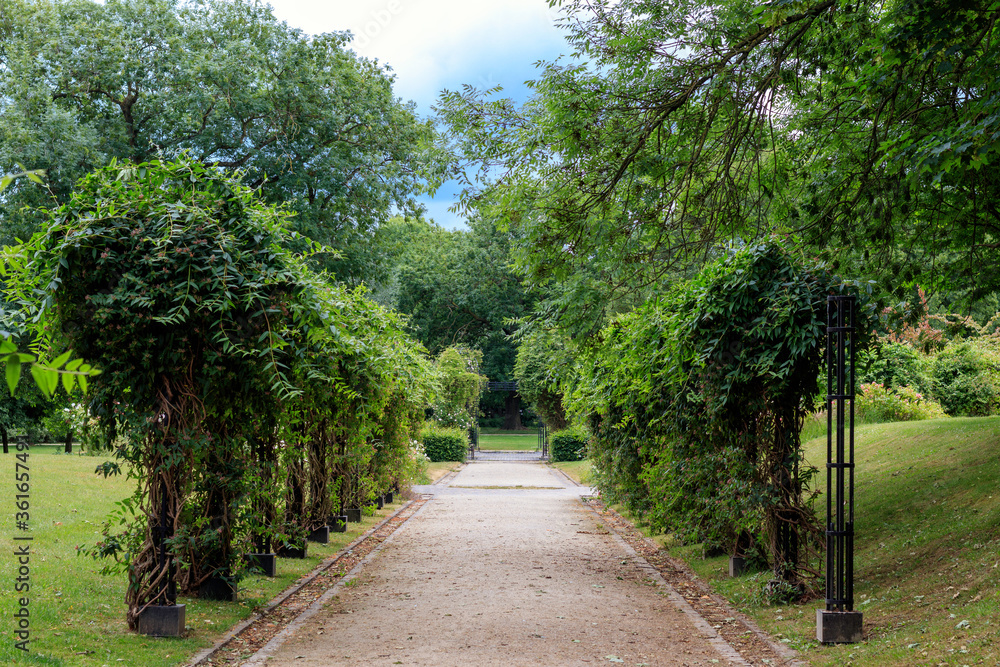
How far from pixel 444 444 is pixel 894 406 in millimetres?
18548

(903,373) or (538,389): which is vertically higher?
(903,373)

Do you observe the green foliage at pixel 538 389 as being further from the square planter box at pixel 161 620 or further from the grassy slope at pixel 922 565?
the square planter box at pixel 161 620

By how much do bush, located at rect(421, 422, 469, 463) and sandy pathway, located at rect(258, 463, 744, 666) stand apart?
19439 mm

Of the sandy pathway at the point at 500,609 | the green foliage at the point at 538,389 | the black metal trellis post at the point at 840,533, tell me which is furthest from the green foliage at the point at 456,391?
the black metal trellis post at the point at 840,533

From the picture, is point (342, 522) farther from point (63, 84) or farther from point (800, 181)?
point (63, 84)

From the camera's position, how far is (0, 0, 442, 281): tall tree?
859 inches

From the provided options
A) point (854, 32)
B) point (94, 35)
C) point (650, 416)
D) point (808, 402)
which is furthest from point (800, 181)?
point (94, 35)

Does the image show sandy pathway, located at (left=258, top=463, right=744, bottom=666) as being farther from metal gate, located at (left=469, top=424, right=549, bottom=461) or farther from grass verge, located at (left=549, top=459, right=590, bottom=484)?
metal gate, located at (left=469, top=424, right=549, bottom=461)

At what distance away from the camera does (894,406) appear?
69.9 feet

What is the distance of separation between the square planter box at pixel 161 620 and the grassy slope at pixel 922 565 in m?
4.85

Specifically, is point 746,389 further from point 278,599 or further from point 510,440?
point 510,440

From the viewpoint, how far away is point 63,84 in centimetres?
2189

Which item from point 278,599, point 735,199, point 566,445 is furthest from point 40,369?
point 566,445

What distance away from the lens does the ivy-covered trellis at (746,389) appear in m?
7.65
